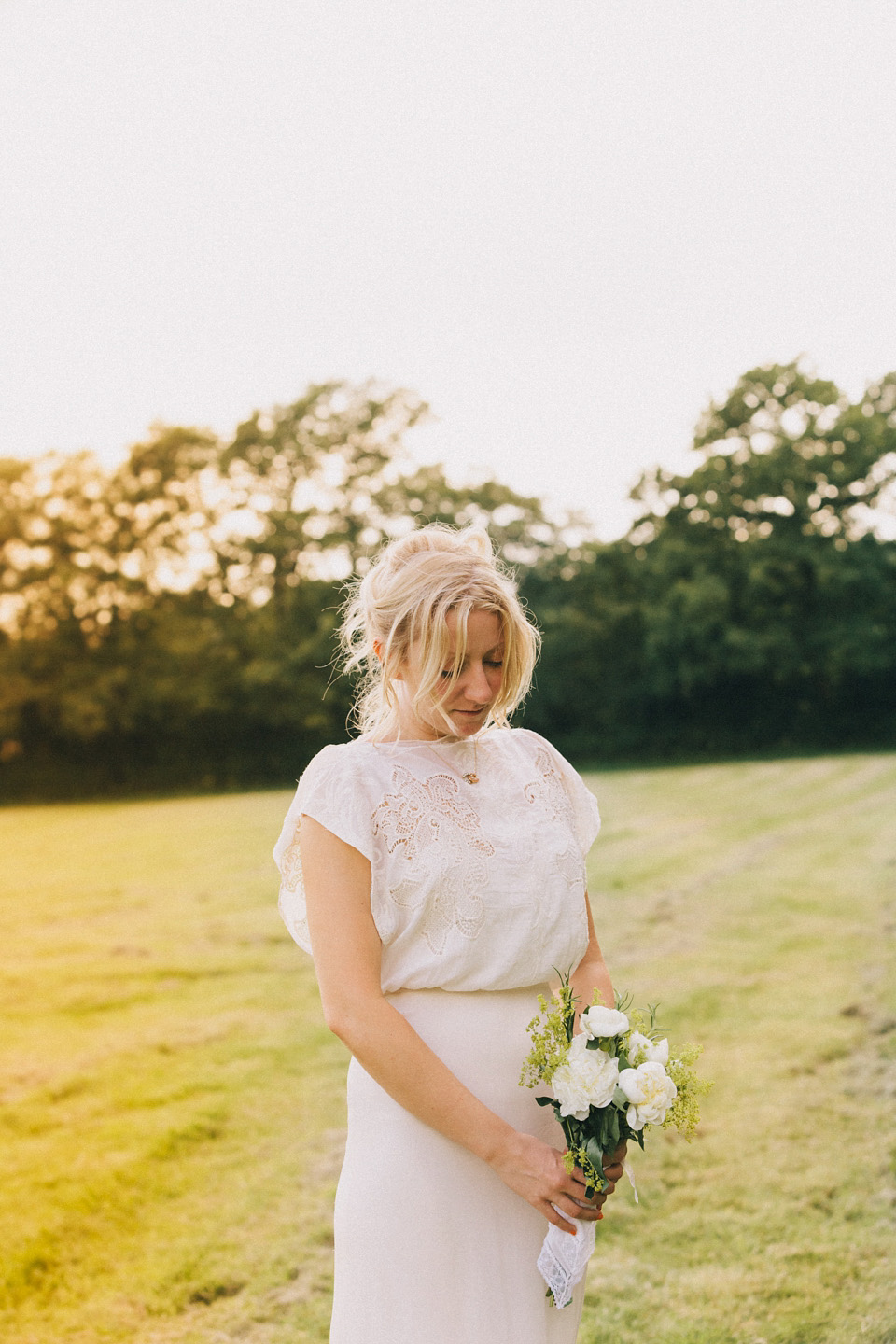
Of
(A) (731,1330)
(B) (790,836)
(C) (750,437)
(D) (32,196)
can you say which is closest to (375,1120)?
(A) (731,1330)

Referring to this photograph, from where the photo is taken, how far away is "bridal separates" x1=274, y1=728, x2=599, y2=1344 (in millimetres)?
1606

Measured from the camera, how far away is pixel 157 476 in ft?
85.6

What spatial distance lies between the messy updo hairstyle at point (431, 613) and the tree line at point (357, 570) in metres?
12.1

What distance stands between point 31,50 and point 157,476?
916 inches

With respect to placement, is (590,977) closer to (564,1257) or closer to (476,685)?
(564,1257)

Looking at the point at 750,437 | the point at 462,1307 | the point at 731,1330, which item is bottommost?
the point at 731,1330

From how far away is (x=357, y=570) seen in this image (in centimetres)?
1293

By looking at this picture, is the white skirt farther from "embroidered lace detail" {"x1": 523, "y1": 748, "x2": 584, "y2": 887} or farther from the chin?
the chin

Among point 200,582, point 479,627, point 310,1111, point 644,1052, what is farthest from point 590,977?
point 200,582

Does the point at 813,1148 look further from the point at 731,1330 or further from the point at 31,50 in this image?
the point at 31,50

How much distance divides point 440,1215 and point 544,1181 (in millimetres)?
198

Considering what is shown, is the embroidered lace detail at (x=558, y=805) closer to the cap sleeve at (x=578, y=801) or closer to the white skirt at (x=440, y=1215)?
the cap sleeve at (x=578, y=801)

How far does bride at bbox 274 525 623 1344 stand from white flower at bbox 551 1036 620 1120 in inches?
3.8

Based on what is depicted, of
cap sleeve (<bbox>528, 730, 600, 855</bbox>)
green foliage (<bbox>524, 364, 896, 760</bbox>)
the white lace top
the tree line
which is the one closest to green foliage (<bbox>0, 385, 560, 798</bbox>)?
the tree line
